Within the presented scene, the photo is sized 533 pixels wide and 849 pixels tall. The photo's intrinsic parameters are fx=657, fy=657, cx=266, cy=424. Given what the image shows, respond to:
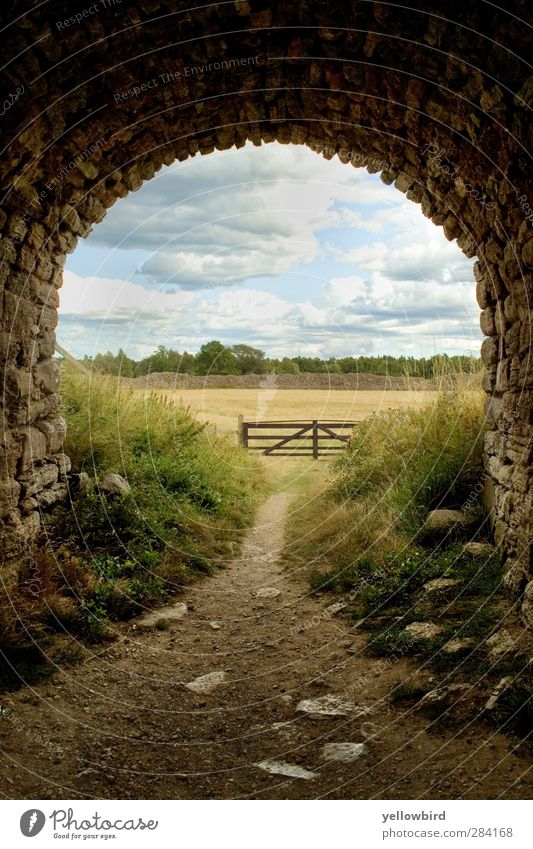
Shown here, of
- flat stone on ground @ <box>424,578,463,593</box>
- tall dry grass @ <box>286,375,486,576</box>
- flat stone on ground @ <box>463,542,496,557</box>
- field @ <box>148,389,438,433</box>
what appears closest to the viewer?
flat stone on ground @ <box>424,578,463,593</box>

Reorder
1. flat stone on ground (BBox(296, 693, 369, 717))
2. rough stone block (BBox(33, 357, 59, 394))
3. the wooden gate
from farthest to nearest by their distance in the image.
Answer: the wooden gate
rough stone block (BBox(33, 357, 59, 394))
flat stone on ground (BBox(296, 693, 369, 717))

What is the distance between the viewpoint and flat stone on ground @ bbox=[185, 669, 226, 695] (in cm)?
484

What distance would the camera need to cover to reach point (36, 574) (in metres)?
5.66

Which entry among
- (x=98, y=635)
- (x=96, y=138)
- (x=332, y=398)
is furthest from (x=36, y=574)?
(x=332, y=398)

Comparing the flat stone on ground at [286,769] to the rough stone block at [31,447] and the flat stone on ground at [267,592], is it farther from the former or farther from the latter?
the rough stone block at [31,447]

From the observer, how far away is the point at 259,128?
6.73 m

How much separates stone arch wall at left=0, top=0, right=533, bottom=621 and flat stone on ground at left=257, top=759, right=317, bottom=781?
2246 mm

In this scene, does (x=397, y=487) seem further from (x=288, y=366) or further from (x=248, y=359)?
(x=288, y=366)

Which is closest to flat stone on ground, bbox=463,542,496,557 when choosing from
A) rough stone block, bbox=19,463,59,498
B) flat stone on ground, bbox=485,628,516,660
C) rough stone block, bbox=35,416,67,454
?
flat stone on ground, bbox=485,628,516,660

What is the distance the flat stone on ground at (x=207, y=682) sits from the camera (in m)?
4.84

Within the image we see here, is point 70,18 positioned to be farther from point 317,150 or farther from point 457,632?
point 457,632

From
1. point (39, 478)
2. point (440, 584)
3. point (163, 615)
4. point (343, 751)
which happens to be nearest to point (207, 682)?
point (163, 615)

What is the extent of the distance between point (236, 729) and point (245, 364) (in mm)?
13702

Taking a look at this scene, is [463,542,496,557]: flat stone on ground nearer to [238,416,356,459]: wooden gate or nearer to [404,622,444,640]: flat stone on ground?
[404,622,444,640]: flat stone on ground
